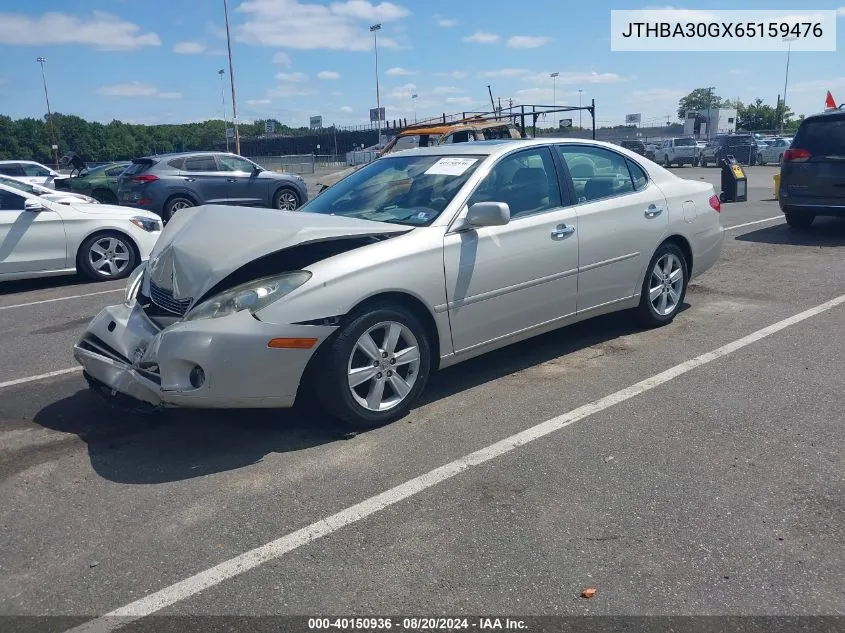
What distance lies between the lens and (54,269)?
9.41 m

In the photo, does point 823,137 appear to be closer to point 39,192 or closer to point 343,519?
point 343,519

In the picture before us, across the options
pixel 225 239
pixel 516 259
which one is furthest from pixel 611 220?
pixel 225 239

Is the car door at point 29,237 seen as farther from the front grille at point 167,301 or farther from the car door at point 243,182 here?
the car door at point 243,182

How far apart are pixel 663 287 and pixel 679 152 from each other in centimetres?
3759

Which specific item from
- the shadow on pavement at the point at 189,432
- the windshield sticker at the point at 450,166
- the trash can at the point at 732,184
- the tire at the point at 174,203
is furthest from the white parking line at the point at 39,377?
the trash can at the point at 732,184

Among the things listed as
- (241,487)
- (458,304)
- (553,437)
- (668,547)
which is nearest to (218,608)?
(241,487)

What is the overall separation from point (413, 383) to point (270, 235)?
1.19 metres

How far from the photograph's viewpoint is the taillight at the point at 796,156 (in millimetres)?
10797

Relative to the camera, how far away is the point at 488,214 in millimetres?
4594

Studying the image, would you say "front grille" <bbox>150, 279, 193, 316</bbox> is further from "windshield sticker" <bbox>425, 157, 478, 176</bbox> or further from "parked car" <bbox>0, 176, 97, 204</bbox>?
"parked car" <bbox>0, 176, 97, 204</bbox>

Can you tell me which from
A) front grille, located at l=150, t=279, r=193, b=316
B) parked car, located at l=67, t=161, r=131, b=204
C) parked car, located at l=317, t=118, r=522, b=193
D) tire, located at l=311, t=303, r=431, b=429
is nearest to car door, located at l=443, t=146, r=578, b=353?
tire, located at l=311, t=303, r=431, b=429

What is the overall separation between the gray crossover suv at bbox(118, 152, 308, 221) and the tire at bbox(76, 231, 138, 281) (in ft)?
14.3

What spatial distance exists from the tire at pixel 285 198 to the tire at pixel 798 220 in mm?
9635

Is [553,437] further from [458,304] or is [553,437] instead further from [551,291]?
[551,291]
